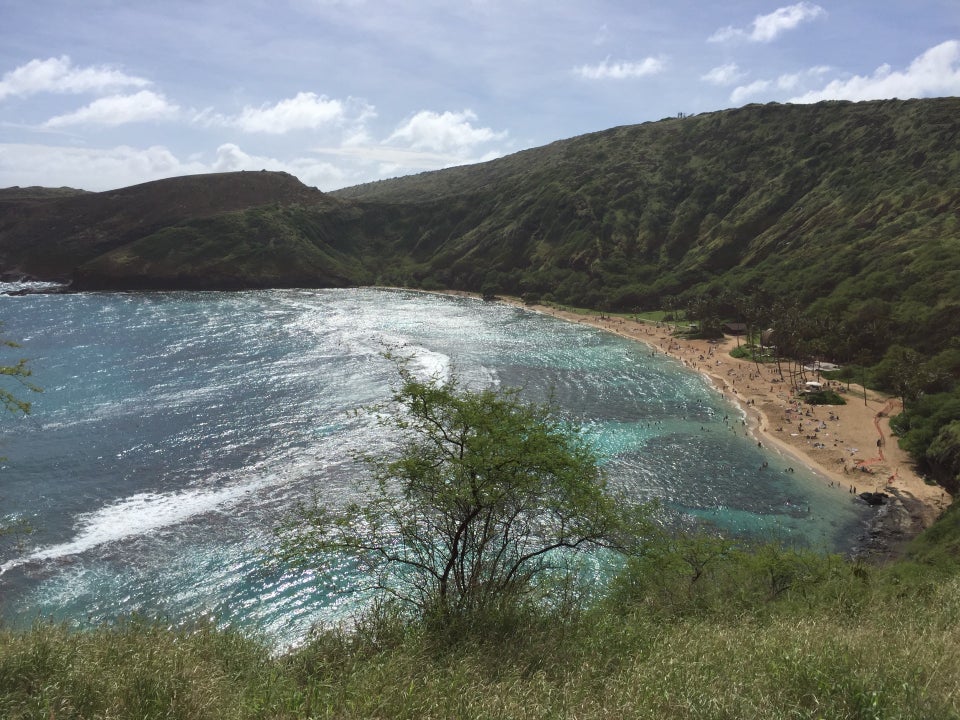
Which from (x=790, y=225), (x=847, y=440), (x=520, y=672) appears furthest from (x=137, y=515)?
(x=790, y=225)

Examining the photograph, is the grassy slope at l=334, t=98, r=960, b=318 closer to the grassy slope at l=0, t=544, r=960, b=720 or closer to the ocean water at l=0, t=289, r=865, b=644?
the ocean water at l=0, t=289, r=865, b=644

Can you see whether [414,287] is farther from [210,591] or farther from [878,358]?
[210,591]

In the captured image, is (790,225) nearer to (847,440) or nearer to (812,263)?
(812,263)

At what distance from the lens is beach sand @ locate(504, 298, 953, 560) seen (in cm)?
5259

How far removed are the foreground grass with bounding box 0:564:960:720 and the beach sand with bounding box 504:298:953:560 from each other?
3845 centimetres

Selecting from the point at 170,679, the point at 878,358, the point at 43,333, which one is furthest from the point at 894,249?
the point at 43,333

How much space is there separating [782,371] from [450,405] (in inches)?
3539

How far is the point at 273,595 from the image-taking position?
4050cm

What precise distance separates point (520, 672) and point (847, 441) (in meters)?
67.2

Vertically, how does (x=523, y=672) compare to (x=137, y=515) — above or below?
above

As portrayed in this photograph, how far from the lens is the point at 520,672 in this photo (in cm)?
1681

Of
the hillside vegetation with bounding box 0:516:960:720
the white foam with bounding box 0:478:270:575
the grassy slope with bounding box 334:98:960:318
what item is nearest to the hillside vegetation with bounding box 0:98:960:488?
the grassy slope with bounding box 334:98:960:318

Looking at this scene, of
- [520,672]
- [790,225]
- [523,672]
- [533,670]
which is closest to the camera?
Answer: [520,672]

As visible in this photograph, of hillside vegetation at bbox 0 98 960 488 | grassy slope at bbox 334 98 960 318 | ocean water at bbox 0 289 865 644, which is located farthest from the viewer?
grassy slope at bbox 334 98 960 318
